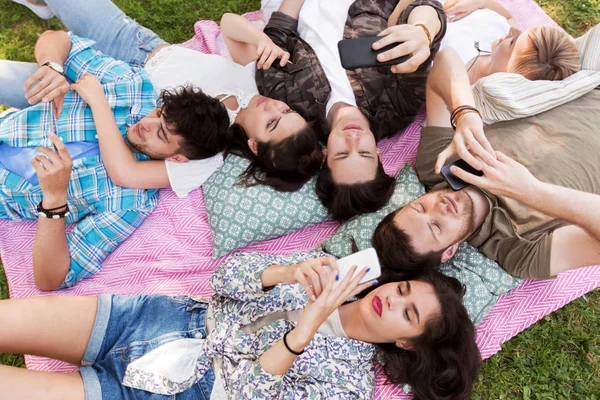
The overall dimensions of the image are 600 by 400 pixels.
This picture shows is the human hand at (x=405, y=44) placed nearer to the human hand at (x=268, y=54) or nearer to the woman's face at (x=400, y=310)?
the human hand at (x=268, y=54)

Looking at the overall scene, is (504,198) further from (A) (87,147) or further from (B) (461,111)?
(A) (87,147)

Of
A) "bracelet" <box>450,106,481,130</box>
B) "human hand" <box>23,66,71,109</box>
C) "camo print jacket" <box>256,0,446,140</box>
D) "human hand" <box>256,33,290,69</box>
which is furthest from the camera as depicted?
"camo print jacket" <box>256,0,446,140</box>

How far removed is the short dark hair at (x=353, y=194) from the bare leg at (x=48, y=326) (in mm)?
1508

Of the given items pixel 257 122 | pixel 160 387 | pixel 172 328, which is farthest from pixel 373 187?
pixel 160 387

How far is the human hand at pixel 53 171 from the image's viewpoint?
272 centimetres

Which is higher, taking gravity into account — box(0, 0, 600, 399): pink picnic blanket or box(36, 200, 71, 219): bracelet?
box(36, 200, 71, 219): bracelet

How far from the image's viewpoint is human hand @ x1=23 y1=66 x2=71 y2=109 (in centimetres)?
296

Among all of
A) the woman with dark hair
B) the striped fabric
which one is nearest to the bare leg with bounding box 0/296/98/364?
the woman with dark hair

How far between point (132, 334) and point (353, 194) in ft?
4.95

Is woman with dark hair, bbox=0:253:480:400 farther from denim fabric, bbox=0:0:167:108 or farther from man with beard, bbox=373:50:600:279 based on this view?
denim fabric, bbox=0:0:167:108

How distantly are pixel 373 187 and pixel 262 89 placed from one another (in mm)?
1095

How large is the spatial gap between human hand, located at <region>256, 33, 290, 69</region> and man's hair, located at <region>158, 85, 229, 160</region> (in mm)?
408

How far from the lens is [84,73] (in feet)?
10.8

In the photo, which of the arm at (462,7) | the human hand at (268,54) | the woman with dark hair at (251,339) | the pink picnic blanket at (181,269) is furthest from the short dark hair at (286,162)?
the arm at (462,7)
